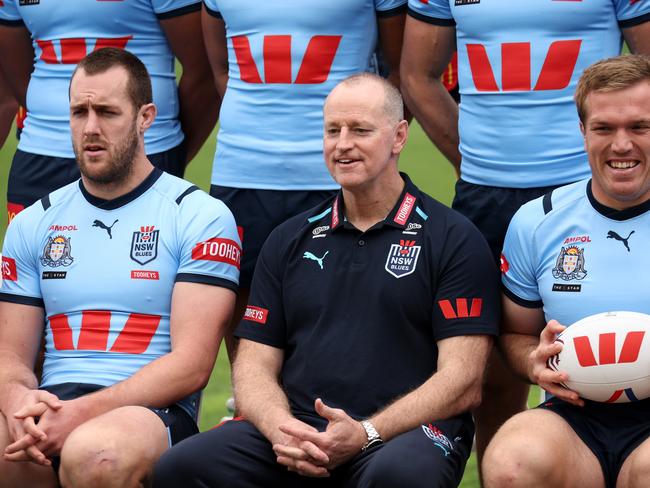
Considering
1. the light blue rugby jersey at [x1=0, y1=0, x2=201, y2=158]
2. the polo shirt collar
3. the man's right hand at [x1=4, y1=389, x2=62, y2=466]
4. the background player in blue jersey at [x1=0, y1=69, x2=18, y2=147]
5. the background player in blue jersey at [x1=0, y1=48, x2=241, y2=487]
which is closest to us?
the man's right hand at [x1=4, y1=389, x2=62, y2=466]

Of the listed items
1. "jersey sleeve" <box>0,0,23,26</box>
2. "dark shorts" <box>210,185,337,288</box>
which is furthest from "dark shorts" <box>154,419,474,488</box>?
"jersey sleeve" <box>0,0,23,26</box>

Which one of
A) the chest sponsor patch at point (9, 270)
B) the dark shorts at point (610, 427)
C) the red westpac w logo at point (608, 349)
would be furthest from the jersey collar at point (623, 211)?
the chest sponsor patch at point (9, 270)

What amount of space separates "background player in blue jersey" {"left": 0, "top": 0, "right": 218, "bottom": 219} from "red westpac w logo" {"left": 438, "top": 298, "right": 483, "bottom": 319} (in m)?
1.78

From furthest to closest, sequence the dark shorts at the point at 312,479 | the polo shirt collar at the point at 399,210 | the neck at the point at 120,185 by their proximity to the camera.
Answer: the neck at the point at 120,185 < the polo shirt collar at the point at 399,210 < the dark shorts at the point at 312,479

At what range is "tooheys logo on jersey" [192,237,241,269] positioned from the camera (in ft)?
16.8

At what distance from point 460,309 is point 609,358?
0.63m

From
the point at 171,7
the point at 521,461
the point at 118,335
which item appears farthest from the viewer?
the point at 171,7

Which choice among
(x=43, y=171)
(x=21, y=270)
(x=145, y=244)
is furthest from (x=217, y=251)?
(x=43, y=171)

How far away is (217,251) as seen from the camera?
5.13 meters

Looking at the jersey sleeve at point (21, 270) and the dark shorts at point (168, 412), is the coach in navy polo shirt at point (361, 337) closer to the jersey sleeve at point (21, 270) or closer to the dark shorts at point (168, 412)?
the dark shorts at point (168, 412)

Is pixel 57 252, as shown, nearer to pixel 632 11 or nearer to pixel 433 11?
pixel 433 11

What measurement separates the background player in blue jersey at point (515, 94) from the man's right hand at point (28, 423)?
182 centimetres

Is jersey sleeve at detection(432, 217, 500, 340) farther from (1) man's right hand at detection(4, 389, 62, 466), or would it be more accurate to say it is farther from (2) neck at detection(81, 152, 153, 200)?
(1) man's right hand at detection(4, 389, 62, 466)

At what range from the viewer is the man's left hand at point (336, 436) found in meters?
4.46
